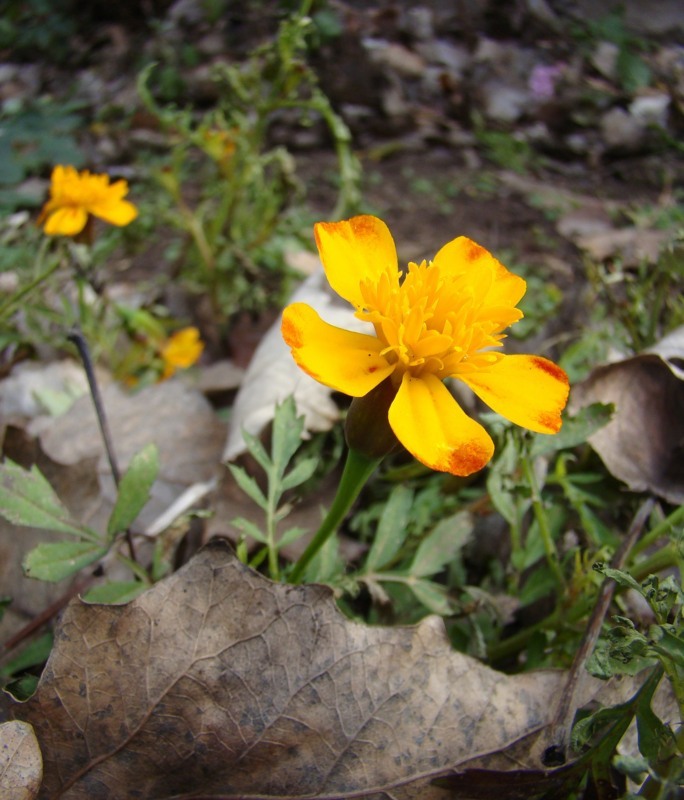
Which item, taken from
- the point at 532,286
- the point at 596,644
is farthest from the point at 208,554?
the point at 532,286

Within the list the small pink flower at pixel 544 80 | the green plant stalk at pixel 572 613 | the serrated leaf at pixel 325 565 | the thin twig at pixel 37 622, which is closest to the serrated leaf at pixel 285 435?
the serrated leaf at pixel 325 565

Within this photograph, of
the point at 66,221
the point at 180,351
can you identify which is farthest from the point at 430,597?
the point at 180,351

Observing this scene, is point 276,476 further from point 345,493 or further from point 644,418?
point 644,418

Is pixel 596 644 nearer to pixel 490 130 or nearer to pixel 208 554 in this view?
pixel 208 554

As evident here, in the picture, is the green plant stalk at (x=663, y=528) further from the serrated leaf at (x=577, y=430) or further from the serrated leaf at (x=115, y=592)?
the serrated leaf at (x=115, y=592)

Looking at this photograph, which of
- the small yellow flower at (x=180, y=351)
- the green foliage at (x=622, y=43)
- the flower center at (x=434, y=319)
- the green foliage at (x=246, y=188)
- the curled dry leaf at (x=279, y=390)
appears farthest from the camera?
the green foliage at (x=622, y=43)

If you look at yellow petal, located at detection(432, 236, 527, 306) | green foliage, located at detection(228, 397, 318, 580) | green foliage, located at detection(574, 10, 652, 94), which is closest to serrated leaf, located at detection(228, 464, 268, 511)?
green foliage, located at detection(228, 397, 318, 580)
